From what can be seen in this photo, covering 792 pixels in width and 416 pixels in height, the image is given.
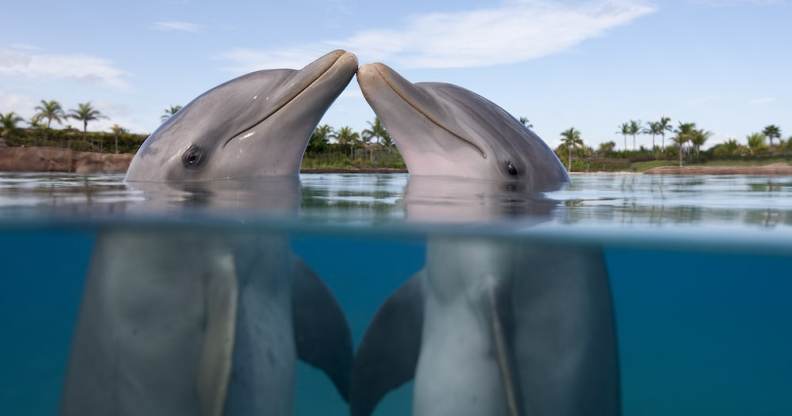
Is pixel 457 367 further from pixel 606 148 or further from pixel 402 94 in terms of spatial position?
pixel 606 148

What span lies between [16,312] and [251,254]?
6.04 metres

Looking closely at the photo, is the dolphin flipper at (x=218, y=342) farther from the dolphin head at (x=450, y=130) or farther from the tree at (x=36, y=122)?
the tree at (x=36, y=122)

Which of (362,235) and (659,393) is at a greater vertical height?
(362,235)

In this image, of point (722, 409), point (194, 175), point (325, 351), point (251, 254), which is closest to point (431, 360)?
point (325, 351)

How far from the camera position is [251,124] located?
5.11 m

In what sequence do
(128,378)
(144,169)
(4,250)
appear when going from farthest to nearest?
(4,250) < (144,169) < (128,378)

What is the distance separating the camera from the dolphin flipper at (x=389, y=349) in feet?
14.2

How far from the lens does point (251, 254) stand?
418 centimetres

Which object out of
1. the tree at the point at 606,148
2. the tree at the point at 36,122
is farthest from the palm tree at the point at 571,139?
the tree at the point at 36,122

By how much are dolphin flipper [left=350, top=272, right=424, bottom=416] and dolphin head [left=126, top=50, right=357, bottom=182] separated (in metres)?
1.58

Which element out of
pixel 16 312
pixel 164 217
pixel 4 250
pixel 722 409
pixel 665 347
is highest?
pixel 164 217

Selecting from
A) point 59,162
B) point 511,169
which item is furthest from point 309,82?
point 59,162

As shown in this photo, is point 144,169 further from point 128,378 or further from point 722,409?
point 722,409

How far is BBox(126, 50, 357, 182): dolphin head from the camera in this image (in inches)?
196
